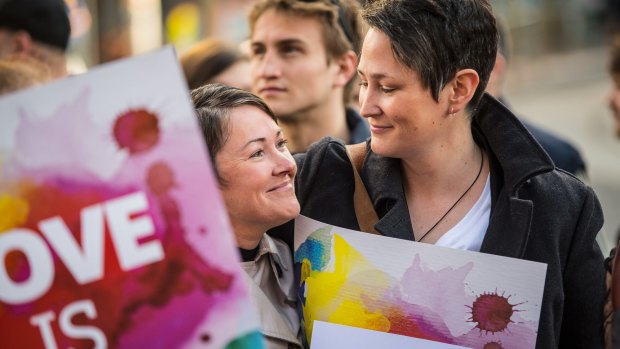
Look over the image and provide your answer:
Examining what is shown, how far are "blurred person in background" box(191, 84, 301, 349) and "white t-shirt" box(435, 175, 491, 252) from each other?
0.47 meters

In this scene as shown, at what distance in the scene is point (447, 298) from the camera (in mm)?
2525

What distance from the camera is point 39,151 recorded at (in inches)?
77.6

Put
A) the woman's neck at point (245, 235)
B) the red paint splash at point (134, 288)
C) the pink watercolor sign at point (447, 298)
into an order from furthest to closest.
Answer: the woman's neck at point (245, 235)
the pink watercolor sign at point (447, 298)
the red paint splash at point (134, 288)

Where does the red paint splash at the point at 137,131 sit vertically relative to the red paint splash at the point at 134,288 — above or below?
above

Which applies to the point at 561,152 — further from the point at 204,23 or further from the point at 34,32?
the point at 204,23

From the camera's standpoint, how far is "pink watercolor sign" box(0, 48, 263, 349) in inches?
75.4

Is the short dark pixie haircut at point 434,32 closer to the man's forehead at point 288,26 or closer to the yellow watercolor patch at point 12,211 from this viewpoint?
the yellow watercolor patch at point 12,211

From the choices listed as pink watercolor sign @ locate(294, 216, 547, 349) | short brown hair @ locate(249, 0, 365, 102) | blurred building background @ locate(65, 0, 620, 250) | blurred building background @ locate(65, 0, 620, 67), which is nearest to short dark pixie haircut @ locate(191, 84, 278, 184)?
pink watercolor sign @ locate(294, 216, 547, 349)

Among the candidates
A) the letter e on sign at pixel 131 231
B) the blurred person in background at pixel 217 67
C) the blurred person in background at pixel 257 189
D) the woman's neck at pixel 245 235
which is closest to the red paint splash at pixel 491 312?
the blurred person in background at pixel 257 189

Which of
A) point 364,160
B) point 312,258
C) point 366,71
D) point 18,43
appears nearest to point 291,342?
point 312,258

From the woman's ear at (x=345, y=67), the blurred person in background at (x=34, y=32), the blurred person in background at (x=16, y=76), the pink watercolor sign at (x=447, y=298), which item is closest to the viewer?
the pink watercolor sign at (x=447, y=298)

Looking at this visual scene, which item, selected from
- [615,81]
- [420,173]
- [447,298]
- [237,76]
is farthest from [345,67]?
[447,298]

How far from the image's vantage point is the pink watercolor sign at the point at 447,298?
252 centimetres

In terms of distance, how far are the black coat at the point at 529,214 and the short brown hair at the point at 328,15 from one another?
1.39 m
